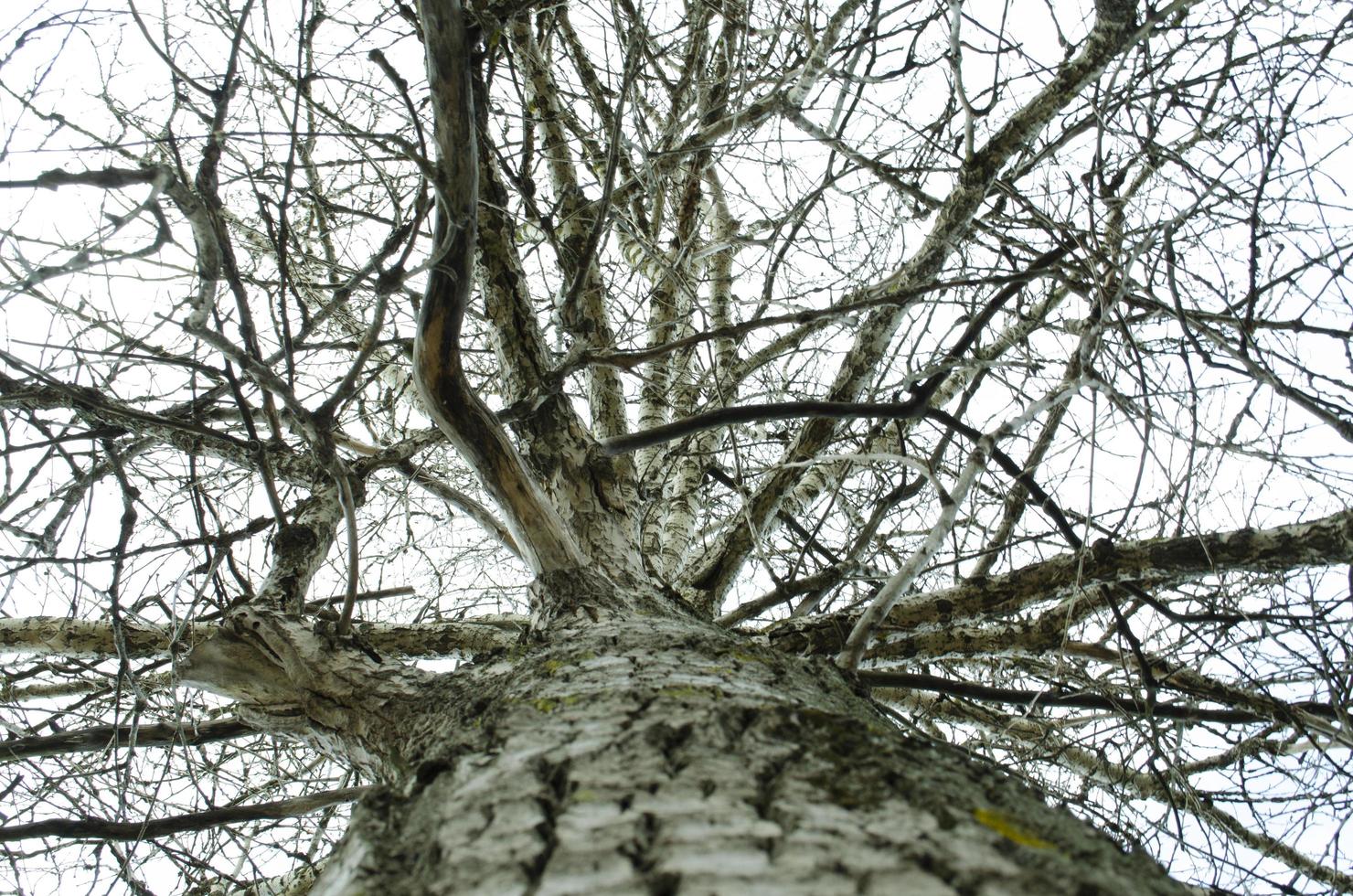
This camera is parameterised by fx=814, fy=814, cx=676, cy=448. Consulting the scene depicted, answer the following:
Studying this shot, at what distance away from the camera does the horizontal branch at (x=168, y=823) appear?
177 cm

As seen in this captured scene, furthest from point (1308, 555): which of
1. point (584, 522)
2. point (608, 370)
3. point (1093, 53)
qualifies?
point (608, 370)

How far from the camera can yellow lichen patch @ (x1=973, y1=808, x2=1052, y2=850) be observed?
0.66 meters

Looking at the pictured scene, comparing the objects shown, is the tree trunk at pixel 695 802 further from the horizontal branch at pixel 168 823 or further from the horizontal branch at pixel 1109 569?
the horizontal branch at pixel 1109 569

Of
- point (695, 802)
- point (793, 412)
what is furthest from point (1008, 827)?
point (793, 412)

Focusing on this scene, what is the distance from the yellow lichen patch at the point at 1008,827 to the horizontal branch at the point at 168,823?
56.4 inches

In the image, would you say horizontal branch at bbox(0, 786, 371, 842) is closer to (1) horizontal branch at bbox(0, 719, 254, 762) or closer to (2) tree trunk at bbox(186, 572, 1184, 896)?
(1) horizontal branch at bbox(0, 719, 254, 762)

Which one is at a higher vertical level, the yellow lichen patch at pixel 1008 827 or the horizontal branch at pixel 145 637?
the horizontal branch at pixel 145 637

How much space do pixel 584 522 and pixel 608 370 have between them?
1.03 m

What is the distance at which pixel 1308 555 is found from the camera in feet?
6.34

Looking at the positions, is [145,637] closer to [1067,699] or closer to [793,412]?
[793,412]

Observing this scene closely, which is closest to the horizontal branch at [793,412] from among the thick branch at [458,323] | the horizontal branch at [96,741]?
the thick branch at [458,323]

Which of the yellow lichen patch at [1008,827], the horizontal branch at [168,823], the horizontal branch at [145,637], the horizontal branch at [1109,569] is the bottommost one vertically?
the yellow lichen patch at [1008,827]

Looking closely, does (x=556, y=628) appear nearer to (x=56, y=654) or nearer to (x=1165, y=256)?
(x=1165, y=256)

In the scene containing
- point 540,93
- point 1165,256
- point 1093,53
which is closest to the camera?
point 1165,256
